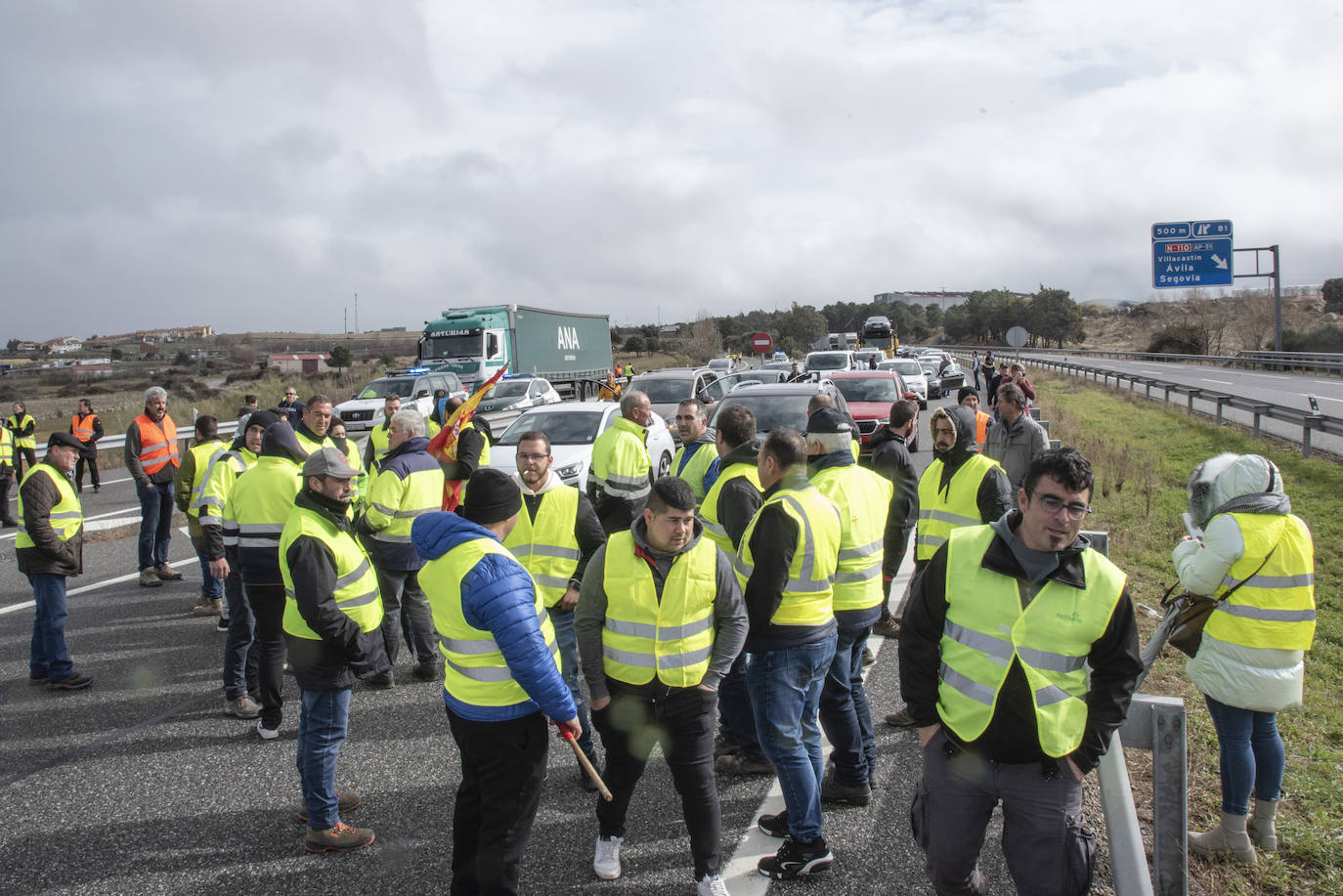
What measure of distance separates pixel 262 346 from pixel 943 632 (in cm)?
9090

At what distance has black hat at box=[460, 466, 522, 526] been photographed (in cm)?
320

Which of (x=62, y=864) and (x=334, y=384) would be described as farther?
(x=334, y=384)

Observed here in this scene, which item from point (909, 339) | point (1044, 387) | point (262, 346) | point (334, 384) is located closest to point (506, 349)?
point (334, 384)

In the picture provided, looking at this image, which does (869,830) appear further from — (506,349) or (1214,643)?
(506,349)

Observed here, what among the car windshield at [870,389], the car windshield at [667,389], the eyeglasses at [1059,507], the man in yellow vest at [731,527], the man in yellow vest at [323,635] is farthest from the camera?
the car windshield at [667,389]

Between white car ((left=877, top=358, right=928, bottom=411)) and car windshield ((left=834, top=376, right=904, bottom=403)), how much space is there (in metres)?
7.41

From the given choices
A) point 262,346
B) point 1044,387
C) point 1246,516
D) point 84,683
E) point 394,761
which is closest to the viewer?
point 1246,516

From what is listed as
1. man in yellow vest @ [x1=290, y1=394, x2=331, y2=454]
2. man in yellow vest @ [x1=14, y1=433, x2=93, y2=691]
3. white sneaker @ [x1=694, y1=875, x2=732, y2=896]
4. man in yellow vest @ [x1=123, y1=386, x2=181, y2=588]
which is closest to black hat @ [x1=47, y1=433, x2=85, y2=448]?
man in yellow vest @ [x1=14, y1=433, x2=93, y2=691]

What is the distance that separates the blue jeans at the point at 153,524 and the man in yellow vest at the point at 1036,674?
870 centimetres

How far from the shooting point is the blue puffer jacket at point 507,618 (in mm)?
2953

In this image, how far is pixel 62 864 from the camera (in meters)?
3.88

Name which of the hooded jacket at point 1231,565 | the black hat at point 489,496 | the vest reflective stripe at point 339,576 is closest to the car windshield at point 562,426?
the vest reflective stripe at point 339,576

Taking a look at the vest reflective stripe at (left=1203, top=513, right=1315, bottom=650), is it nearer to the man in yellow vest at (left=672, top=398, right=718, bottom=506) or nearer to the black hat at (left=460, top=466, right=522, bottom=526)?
the man in yellow vest at (left=672, top=398, right=718, bottom=506)

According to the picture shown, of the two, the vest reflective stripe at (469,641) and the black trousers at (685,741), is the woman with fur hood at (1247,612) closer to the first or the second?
the black trousers at (685,741)
